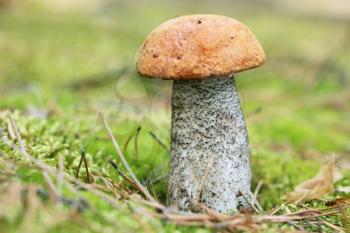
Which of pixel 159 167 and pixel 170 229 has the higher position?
pixel 170 229

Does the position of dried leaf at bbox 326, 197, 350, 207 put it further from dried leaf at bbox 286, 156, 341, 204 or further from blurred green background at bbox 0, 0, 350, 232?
blurred green background at bbox 0, 0, 350, 232

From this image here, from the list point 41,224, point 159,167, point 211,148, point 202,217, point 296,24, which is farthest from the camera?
point 296,24

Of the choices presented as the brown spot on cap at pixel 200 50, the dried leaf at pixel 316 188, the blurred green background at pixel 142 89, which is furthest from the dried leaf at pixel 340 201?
the brown spot on cap at pixel 200 50

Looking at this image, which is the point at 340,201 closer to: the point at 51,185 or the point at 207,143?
the point at 207,143

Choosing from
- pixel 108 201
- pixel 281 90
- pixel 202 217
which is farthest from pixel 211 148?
pixel 281 90

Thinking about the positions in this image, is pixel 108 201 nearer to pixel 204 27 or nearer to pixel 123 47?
pixel 204 27

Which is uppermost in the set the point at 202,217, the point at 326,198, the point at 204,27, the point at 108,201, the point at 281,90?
the point at 204,27
